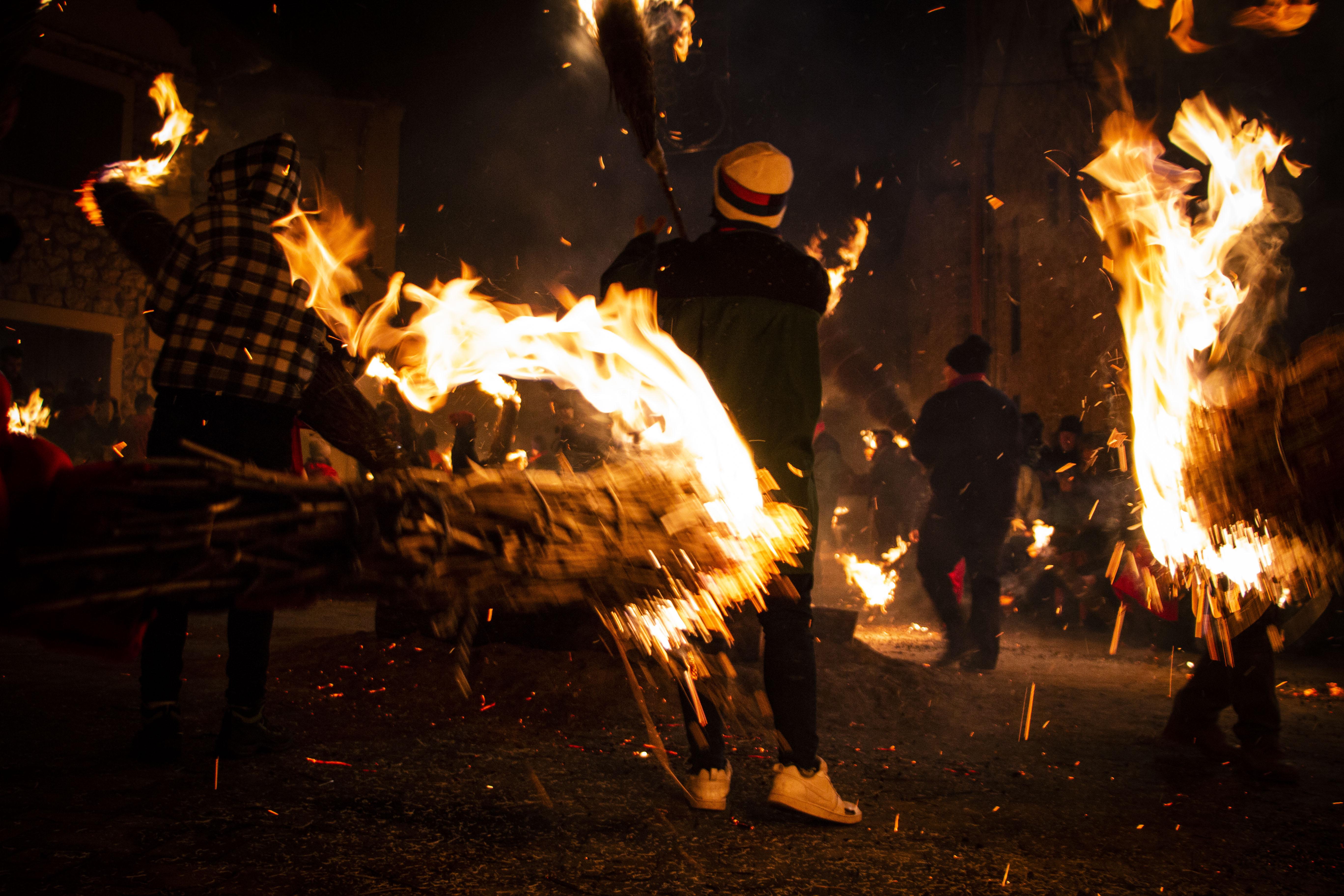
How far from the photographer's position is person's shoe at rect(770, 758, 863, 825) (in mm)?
2707

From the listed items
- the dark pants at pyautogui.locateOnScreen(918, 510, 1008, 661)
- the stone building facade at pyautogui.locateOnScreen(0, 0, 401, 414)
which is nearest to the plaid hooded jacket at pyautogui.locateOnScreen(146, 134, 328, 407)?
the dark pants at pyautogui.locateOnScreen(918, 510, 1008, 661)

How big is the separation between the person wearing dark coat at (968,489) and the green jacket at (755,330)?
140 inches

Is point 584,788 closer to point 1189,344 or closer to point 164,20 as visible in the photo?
point 1189,344

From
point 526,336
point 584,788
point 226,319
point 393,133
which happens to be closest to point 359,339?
point 226,319

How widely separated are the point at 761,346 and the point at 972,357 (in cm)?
405

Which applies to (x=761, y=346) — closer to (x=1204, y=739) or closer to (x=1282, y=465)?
(x=1282, y=465)

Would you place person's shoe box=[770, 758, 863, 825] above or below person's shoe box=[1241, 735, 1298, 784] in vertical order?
below

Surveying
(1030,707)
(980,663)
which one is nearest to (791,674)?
(1030,707)

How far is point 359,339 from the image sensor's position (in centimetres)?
402

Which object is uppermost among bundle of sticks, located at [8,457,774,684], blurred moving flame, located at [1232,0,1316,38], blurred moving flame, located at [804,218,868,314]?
blurred moving flame, located at [804,218,868,314]

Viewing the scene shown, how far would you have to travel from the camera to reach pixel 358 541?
1661 mm

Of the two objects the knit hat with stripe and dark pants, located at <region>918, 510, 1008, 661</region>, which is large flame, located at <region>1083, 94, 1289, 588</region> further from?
dark pants, located at <region>918, 510, 1008, 661</region>

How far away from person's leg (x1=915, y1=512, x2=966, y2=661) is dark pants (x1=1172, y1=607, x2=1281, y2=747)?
8.19ft

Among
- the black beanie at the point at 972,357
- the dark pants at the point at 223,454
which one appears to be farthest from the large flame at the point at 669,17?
the black beanie at the point at 972,357
